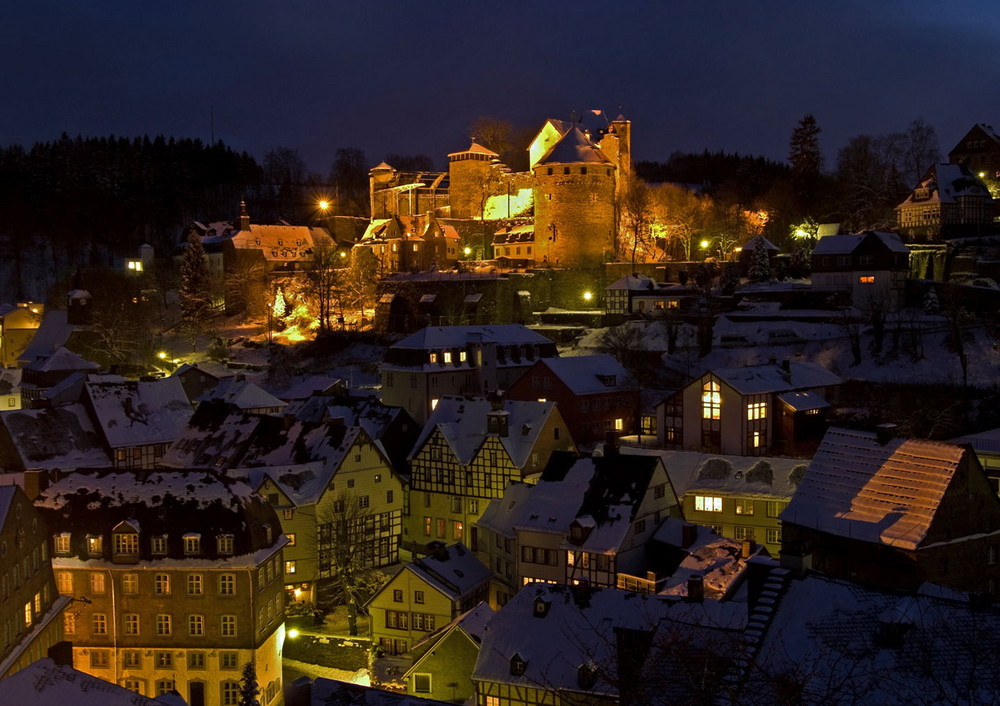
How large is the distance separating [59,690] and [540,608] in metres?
9.41

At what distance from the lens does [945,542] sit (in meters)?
21.6

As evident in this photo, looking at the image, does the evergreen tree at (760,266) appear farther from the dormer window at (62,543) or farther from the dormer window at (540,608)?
the dormer window at (62,543)

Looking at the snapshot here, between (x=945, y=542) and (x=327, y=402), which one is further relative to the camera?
(x=327, y=402)

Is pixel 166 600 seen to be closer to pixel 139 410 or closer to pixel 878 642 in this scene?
pixel 139 410

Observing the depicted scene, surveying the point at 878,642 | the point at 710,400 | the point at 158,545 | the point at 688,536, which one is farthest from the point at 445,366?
the point at 878,642

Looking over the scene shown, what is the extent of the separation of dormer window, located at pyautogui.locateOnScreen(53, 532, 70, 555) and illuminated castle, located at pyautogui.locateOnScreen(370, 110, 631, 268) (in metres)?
42.7

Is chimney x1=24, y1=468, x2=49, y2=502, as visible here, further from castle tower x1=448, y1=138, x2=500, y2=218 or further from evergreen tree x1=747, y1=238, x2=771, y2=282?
castle tower x1=448, y1=138, x2=500, y2=218

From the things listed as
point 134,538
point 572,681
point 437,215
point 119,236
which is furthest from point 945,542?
point 119,236

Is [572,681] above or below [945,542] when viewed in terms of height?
below

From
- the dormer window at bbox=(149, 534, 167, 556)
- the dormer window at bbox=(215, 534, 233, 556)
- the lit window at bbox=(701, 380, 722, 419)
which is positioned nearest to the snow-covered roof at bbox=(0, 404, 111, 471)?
the dormer window at bbox=(149, 534, 167, 556)

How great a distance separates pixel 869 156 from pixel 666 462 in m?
53.9

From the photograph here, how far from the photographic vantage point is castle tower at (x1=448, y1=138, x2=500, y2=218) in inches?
3063

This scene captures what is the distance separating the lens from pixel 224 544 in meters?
24.8

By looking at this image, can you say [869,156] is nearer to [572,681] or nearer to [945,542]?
[945,542]
